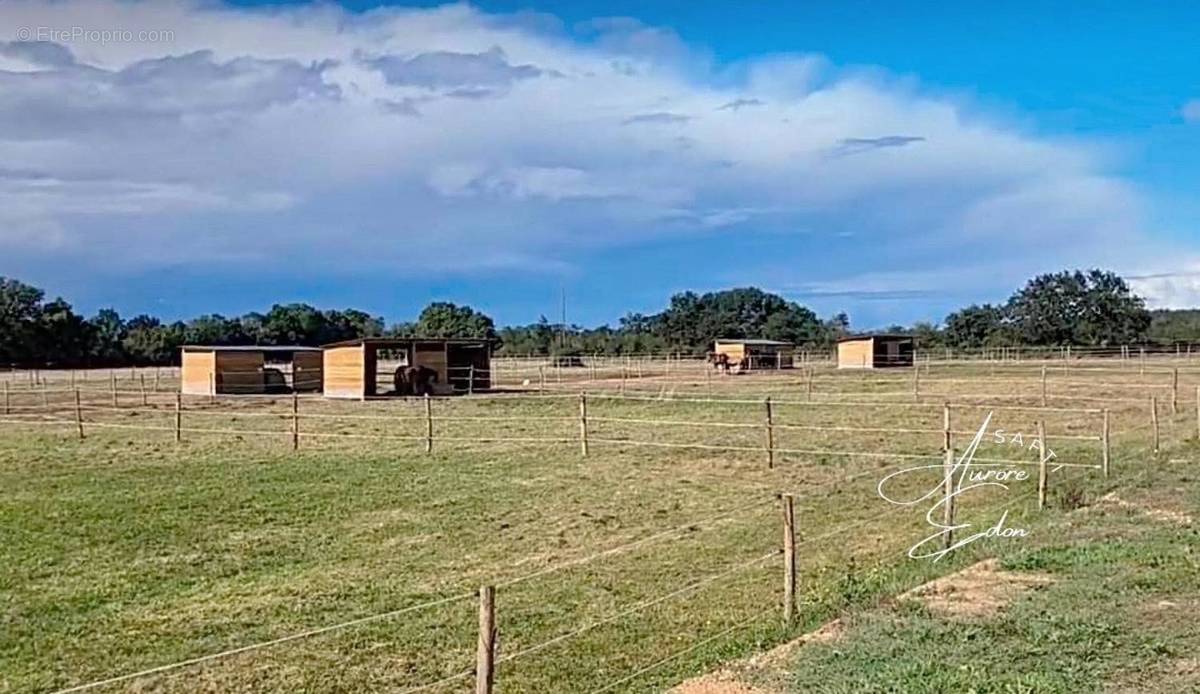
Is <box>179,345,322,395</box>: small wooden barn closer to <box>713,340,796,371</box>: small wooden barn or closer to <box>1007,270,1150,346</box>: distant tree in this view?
<box>713,340,796,371</box>: small wooden barn

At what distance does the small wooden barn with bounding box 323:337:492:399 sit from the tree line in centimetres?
2919

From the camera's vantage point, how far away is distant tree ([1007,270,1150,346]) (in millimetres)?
84625

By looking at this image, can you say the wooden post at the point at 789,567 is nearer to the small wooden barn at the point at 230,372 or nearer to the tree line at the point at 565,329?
the small wooden barn at the point at 230,372

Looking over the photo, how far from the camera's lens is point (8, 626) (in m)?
7.94

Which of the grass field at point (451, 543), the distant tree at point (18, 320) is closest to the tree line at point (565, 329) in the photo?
the distant tree at point (18, 320)

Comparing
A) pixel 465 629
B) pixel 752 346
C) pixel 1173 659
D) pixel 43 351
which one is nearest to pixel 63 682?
pixel 465 629

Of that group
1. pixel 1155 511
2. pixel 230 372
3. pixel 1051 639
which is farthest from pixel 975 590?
pixel 230 372

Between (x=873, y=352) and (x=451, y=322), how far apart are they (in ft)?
144

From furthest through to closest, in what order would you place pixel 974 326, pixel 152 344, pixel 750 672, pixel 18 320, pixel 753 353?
pixel 974 326, pixel 152 344, pixel 18 320, pixel 753 353, pixel 750 672

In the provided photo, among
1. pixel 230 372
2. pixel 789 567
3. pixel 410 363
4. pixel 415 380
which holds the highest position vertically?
pixel 410 363

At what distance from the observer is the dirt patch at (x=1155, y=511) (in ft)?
31.5

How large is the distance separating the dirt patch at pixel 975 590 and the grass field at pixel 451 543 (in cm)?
30

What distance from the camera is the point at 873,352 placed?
181 ft
